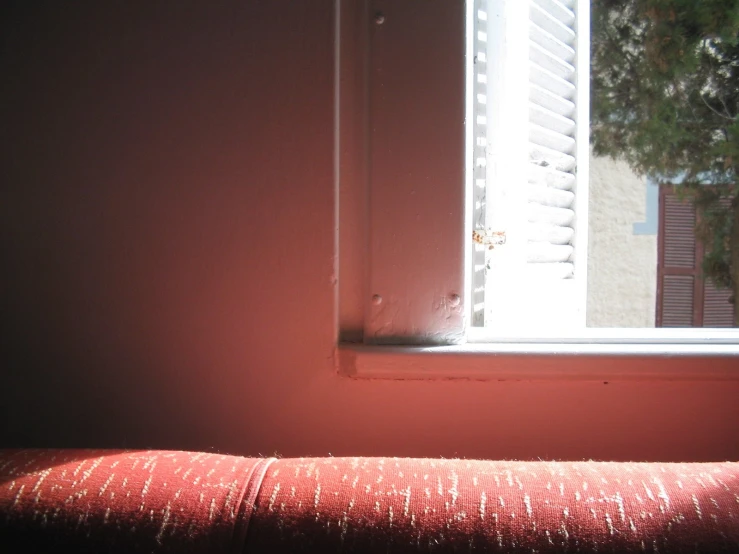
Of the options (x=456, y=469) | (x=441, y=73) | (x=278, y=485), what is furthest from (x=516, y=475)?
(x=441, y=73)

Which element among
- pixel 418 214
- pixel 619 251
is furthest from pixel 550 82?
pixel 619 251

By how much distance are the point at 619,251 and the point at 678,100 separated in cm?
212

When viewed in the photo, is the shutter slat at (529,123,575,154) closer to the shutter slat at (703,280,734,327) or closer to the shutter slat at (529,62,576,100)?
the shutter slat at (529,62,576,100)

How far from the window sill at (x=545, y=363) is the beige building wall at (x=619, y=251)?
3.57m

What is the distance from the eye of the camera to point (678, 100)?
220cm

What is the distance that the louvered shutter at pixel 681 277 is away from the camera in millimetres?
3182

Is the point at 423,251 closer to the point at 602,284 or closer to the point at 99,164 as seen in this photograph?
the point at 99,164

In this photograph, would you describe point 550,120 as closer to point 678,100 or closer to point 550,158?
point 550,158

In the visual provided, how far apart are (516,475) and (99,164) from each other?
0.62m

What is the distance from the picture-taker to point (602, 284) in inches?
163

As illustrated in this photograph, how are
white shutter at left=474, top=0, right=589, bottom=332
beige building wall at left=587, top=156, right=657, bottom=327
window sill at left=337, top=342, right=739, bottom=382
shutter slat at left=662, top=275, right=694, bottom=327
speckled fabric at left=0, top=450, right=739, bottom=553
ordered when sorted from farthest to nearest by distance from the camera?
beige building wall at left=587, top=156, right=657, bottom=327 < shutter slat at left=662, top=275, right=694, bottom=327 < white shutter at left=474, top=0, right=589, bottom=332 < window sill at left=337, top=342, right=739, bottom=382 < speckled fabric at left=0, top=450, right=739, bottom=553

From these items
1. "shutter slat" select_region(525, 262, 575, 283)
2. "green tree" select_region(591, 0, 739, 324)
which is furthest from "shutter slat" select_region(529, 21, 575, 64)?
"green tree" select_region(591, 0, 739, 324)

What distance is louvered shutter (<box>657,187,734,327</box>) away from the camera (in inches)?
125

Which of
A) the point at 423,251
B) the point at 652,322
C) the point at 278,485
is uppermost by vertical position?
the point at 423,251
